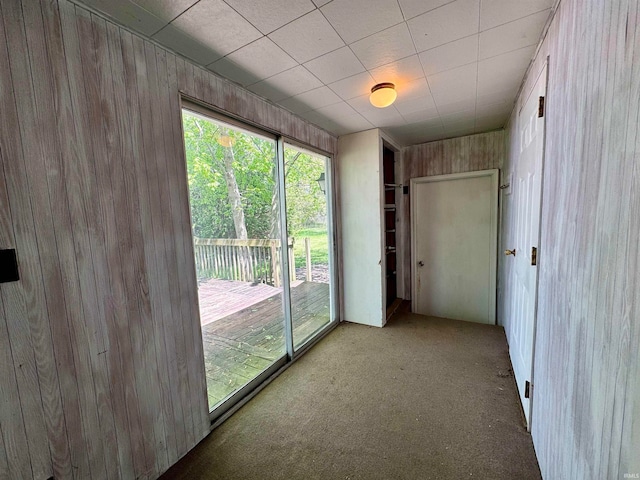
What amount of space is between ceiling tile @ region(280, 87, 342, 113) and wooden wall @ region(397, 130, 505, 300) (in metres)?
1.84

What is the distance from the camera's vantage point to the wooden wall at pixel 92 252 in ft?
3.23

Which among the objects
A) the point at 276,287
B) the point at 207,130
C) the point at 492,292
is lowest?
the point at 492,292

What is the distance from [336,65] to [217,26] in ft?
2.46

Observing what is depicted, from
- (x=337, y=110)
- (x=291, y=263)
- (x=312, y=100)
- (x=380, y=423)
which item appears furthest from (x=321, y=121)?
(x=380, y=423)

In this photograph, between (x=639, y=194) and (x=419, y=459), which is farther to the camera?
(x=419, y=459)

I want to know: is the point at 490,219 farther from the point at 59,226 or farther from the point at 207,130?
the point at 59,226

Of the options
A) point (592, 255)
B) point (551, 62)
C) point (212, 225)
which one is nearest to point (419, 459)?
point (592, 255)

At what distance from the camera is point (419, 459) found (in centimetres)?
147

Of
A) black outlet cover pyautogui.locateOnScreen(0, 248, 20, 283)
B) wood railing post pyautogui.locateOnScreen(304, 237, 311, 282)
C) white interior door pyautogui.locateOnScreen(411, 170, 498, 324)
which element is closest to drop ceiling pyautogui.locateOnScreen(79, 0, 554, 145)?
black outlet cover pyautogui.locateOnScreen(0, 248, 20, 283)

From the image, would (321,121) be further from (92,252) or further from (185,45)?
(92,252)

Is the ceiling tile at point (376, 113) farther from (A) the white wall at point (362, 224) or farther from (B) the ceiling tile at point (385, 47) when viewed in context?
(B) the ceiling tile at point (385, 47)

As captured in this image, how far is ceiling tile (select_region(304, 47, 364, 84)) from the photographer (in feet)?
5.22

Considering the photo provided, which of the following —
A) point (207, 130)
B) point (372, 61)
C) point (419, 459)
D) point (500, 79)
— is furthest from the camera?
point (500, 79)

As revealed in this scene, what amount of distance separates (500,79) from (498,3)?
908 mm
